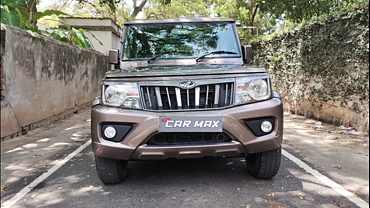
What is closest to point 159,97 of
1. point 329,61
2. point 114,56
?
point 114,56

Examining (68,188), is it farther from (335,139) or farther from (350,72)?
(350,72)

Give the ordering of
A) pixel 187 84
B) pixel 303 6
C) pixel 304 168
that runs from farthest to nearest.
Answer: pixel 303 6
pixel 304 168
pixel 187 84

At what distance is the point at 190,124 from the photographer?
3.09 meters

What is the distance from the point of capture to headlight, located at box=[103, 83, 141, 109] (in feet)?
10.6

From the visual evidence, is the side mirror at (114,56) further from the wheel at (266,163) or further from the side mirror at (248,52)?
the wheel at (266,163)

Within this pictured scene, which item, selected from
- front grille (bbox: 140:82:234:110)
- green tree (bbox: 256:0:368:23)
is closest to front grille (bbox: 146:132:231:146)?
front grille (bbox: 140:82:234:110)

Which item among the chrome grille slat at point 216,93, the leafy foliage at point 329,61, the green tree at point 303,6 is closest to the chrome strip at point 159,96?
the chrome grille slat at point 216,93

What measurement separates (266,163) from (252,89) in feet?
2.84

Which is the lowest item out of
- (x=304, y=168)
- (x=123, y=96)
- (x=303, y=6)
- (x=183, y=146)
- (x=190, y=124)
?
(x=304, y=168)

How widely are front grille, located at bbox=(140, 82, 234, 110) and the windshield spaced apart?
1.20 m

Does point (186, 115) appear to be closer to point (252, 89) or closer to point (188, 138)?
point (188, 138)

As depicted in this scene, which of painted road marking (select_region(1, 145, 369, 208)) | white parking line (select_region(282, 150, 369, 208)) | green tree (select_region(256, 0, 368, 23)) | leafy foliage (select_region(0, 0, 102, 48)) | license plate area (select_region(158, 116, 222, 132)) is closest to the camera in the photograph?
license plate area (select_region(158, 116, 222, 132))

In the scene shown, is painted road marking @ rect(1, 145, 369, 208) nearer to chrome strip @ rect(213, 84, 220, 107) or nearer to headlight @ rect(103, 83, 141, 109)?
headlight @ rect(103, 83, 141, 109)

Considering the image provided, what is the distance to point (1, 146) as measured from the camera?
5734mm
